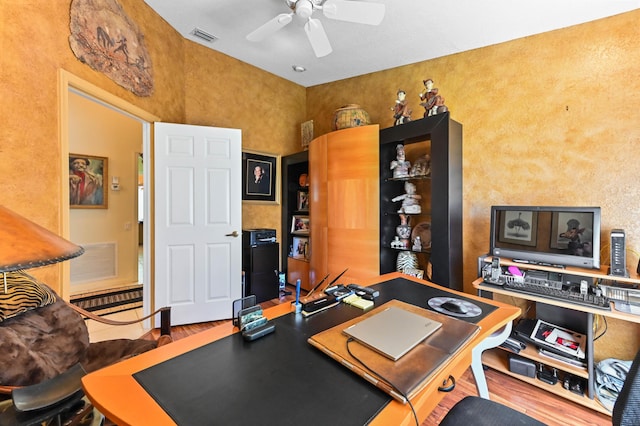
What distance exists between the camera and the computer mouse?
45.7 inches

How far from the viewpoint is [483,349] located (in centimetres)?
126

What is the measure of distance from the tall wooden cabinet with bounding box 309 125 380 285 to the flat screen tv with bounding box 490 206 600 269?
107 cm

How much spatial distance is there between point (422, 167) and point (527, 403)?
1.97 metres

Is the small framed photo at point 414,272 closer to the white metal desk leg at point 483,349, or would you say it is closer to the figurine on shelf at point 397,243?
the figurine on shelf at point 397,243

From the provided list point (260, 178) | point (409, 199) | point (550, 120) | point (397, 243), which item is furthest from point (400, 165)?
point (260, 178)

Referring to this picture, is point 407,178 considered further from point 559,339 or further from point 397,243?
point 559,339

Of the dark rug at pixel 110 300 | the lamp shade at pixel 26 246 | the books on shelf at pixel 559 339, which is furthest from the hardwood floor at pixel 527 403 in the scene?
the dark rug at pixel 110 300

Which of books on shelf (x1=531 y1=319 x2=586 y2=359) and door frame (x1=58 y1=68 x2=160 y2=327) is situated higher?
door frame (x1=58 y1=68 x2=160 y2=327)

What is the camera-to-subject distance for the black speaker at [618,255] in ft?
5.57

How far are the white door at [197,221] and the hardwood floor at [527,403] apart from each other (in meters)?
2.23

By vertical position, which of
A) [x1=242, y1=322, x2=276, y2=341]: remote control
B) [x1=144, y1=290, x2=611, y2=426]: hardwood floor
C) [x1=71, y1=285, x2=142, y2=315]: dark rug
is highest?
[x1=242, y1=322, x2=276, y2=341]: remote control

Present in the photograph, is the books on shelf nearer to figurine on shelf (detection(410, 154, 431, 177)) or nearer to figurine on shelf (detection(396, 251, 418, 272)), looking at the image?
figurine on shelf (detection(396, 251, 418, 272))

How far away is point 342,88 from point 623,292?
3.33 m

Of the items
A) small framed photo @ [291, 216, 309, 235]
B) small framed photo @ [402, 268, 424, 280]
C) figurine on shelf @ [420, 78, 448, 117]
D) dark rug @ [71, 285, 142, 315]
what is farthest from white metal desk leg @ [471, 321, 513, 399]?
dark rug @ [71, 285, 142, 315]
